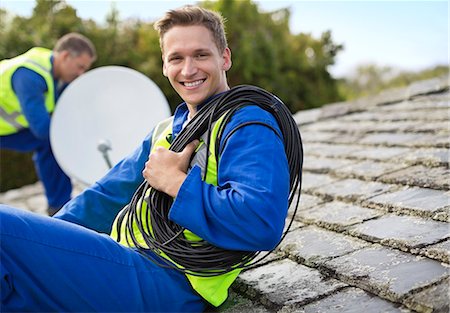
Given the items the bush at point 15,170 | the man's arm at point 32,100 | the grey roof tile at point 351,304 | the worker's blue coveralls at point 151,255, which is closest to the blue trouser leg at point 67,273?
the worker's blue coveralls at point 151,255

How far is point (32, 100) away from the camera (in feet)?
14.1

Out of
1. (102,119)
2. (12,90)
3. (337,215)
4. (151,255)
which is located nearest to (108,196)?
(151,255)

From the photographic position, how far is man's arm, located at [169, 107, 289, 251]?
1641 millimetres

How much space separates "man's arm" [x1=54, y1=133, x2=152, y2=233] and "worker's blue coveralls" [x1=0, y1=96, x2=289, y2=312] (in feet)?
1.48

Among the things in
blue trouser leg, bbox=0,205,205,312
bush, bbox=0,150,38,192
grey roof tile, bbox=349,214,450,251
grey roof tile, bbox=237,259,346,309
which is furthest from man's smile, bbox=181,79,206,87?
bush, bbox=0,150,38,192

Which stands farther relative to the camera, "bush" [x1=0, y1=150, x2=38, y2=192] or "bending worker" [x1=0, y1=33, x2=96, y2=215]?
"bush" [x1=0, y1=150, x2=38, y2=192]

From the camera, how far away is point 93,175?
3.66 metres

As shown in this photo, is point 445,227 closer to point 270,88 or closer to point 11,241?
point 11,241

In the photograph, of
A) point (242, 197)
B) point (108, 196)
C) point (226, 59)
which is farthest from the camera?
point (108, 196)

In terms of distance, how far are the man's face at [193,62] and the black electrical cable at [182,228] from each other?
7 centimetres

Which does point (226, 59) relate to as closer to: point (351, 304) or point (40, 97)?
point (351, 304)

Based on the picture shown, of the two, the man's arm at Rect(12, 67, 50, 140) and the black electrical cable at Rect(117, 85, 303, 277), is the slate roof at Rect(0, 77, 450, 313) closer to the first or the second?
the black electrical cable at Rect(117, 85, 303, 277)

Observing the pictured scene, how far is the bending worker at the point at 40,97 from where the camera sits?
432 cm

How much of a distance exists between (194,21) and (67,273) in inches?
35.4
